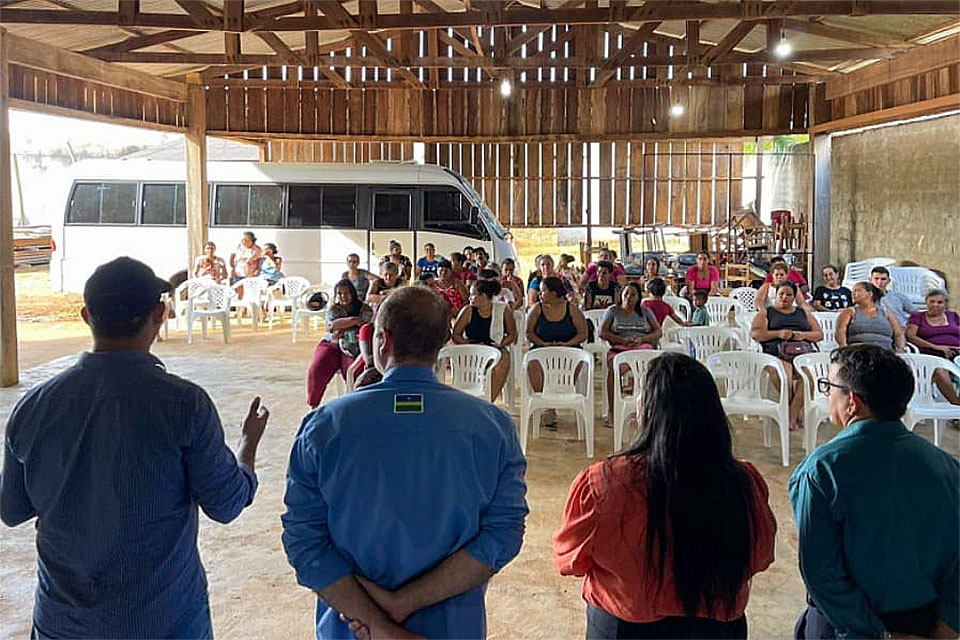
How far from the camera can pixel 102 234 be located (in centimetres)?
1426

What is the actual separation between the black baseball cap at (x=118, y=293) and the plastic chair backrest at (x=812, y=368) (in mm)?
4762

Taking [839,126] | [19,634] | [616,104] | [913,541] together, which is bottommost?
[19,634]

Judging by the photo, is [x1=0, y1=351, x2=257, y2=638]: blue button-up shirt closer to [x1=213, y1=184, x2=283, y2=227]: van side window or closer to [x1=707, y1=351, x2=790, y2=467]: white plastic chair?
[x1=707, y1=351, x2=790, y2=467]: white plastic chair

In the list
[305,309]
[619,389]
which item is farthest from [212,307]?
[619,389]

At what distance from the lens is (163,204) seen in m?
14.2

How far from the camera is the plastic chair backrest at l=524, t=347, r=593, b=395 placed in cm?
611

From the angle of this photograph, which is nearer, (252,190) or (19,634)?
(19,634)

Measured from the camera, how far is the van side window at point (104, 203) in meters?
14.2

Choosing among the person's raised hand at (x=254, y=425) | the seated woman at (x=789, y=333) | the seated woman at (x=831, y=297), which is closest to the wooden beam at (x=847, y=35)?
the seated woman at (x=831, y=297)

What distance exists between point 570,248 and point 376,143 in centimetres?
561

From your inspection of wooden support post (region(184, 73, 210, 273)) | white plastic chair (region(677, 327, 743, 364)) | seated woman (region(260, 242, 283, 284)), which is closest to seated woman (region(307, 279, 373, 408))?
white plastic chair (region(677, 327, 743, 364))

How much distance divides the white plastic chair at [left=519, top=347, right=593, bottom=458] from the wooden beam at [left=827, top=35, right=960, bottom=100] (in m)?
5.83

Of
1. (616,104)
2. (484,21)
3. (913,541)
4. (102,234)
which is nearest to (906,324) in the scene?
(484,21)

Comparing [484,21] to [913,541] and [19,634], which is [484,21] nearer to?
[19,634]
